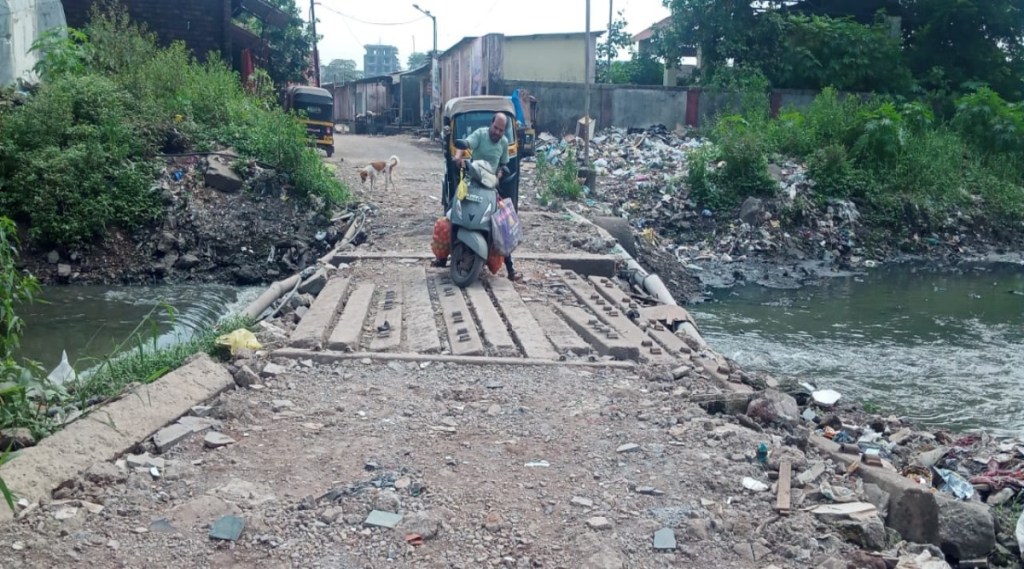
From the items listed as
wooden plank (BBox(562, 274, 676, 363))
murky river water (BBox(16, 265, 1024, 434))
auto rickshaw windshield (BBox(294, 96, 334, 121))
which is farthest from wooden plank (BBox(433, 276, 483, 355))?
auto rickshaw windshield (BBox(294, 96, 334, 121))

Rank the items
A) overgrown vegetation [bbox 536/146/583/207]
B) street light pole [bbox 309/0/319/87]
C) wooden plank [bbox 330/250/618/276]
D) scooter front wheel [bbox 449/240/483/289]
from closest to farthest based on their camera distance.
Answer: scooter front wheel [bbox 449/240/483/289], wooden plank [bbox 330/250/618/276], overgrown vegetation [bbox 536/146/583/207], street light pole [bbox 309/0/319/87]

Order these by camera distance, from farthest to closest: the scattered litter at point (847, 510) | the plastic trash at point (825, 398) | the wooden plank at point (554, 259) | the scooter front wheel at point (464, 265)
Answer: the wooden plank at point (554, 259)
the scooter front wheel at point (464, 265)
the plastic trash at point (825, 398)
the scattered litter at point (847, 510)

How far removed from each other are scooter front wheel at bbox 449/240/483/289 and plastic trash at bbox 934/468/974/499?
3920 millimetres

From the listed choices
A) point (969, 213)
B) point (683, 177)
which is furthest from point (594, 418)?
point (969, 213)

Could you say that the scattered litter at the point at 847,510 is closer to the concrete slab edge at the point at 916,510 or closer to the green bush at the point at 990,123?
the concrete slab edge at the point at 916,510

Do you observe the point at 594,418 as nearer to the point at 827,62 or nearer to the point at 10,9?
the point at 10,9

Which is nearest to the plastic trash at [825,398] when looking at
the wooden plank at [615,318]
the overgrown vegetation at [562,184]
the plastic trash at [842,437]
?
the plastic trash at [842,437]

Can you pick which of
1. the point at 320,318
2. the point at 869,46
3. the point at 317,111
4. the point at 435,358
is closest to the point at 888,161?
the point at 869,46

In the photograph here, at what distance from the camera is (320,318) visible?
664 centimetres

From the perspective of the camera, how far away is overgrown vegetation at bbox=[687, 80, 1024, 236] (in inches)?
663

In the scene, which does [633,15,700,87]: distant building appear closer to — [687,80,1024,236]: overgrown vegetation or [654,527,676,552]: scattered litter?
[687,80,1024,236]: overgrown vegetation

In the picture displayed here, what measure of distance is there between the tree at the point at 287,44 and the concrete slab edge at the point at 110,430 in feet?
80.5

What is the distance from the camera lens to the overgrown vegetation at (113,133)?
12.3m

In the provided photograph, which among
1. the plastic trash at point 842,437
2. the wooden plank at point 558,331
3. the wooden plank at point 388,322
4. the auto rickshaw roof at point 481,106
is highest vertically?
the auto rickshaw roof at point 481,106
